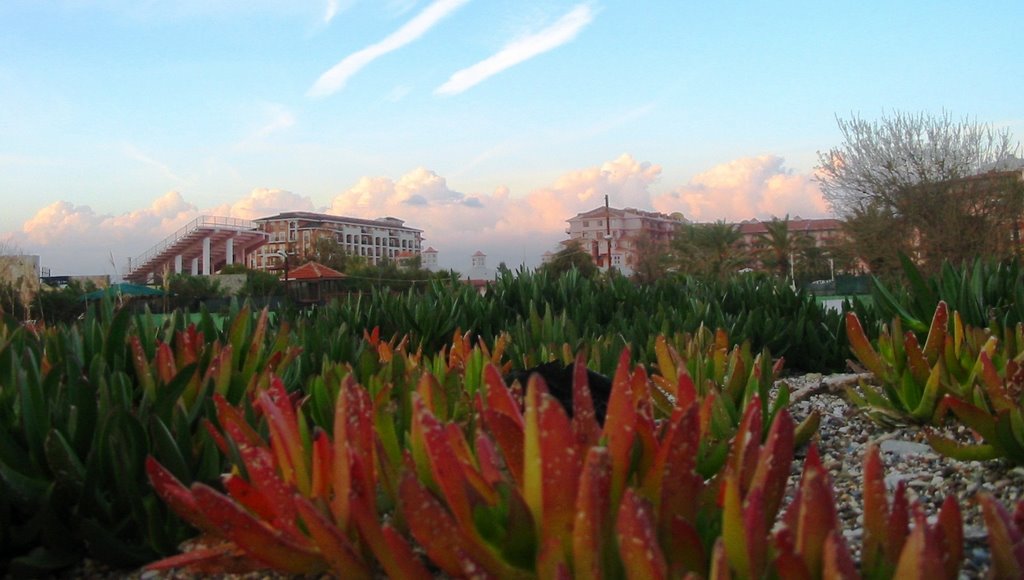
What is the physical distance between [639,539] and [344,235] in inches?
5515

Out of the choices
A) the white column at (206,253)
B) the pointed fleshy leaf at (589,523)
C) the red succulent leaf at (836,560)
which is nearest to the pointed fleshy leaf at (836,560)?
the red succulent leaf at (836,560)

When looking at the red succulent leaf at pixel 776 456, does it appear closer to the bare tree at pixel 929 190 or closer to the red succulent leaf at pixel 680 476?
the red succulent leaf at pixel 680 476

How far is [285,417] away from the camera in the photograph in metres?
2.16

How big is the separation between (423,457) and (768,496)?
0.77m

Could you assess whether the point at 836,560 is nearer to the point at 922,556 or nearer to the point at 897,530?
the point at 922,556

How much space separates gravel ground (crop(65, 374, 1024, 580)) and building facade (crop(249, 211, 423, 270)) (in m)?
106

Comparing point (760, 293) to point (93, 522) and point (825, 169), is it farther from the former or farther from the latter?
point (825, 169)

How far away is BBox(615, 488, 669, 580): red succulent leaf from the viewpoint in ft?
4.82

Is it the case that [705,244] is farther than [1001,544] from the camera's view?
Yes

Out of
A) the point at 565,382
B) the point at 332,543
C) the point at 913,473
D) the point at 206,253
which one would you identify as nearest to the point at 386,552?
the point at 332,543

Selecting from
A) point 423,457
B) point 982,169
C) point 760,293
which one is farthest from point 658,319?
point 982,169

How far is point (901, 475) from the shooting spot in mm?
2963

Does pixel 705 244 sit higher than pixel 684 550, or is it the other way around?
pixel 705 244

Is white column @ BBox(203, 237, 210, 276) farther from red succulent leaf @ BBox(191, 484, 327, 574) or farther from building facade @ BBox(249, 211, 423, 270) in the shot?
red succulent leaf @ BBox(191, 484, 327, 574)
